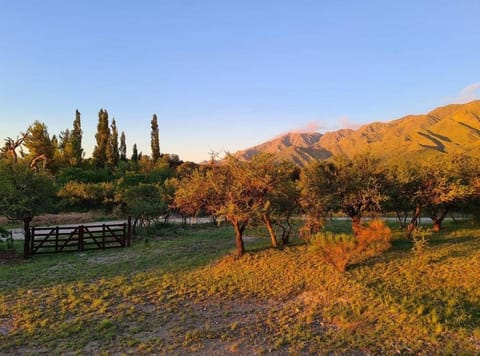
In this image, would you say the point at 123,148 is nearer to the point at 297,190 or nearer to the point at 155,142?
the point at 155,142

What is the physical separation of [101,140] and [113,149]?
122 inches

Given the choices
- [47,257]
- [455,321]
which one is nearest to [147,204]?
[47,257]

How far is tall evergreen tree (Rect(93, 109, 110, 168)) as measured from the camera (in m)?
68.1

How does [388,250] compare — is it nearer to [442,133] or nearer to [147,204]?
[147,204]

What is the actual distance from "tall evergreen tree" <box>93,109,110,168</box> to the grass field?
54.8 m

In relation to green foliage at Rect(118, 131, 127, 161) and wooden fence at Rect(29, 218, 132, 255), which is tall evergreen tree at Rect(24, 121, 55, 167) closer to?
green foliage at Rect(118, 131, 127, 161)

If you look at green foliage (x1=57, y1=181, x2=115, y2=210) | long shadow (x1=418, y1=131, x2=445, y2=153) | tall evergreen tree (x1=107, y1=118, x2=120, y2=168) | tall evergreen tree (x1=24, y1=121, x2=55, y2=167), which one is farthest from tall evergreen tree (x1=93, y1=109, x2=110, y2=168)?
long shadow (x1=418, y1=131, x2=445, y2=153)

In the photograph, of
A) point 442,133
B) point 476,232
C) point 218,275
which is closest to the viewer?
point 218,275

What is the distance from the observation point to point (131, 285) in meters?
12.3

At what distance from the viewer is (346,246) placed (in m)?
13.0

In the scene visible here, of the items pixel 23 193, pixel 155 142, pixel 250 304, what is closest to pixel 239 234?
pixel 250 304

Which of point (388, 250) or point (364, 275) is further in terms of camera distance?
point (388, 250)

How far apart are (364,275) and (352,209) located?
5890 mm

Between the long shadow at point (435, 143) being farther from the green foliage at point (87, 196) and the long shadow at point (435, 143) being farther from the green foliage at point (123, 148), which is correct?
the green foliage at point (87, 196)
